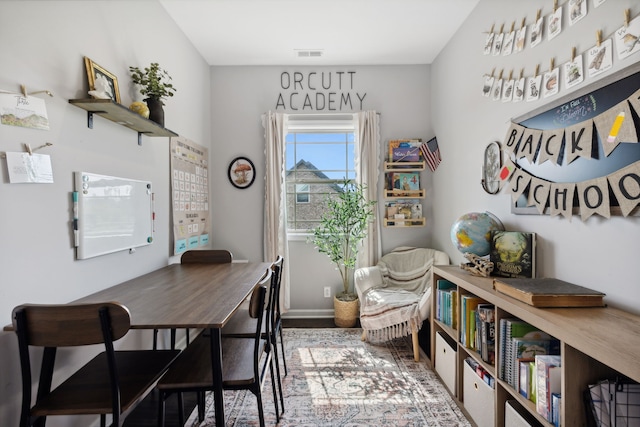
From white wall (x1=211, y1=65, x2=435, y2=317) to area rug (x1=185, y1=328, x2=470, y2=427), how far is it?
113 cm

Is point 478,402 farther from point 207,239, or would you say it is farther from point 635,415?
point 207,239

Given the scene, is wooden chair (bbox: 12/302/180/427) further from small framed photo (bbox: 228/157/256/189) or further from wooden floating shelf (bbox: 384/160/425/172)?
wooden floating shelf (bbox: 384/160/425/172)

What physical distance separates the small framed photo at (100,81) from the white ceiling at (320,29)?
1.06 metres

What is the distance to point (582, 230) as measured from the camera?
4.89ft

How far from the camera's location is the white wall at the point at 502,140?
132cm

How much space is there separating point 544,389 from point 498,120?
5.44 ft

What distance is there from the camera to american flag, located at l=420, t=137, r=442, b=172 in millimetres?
3270

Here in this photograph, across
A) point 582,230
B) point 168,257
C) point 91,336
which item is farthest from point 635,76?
point 168,257

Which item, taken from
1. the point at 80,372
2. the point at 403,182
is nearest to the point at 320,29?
the point at 403,182

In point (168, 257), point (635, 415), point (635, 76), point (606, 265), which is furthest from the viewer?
point (168, 257)

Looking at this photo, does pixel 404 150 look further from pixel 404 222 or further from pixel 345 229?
pixel 345 229

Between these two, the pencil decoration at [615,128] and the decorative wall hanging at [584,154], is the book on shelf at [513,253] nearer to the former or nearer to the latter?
the decorative wall hanging at [584,154]

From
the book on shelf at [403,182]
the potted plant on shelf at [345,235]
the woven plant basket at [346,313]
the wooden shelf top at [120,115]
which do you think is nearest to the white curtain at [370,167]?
the potted plant on shelf at [345,235]

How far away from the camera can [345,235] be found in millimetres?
3217
